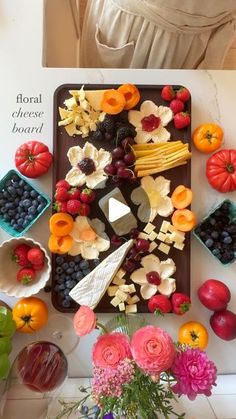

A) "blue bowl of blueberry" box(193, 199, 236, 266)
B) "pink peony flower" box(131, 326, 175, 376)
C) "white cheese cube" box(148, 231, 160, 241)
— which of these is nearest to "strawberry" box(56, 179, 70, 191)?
"white cheese cube" box(148, 231, 160, 241)

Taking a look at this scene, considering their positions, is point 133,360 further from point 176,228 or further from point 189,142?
point 189,142

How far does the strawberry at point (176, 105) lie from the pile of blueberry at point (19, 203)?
15.9 inches

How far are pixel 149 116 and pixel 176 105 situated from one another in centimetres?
7

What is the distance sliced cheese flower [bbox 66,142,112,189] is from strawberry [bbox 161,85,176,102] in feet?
0.69

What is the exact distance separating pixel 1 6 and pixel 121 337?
0.89m

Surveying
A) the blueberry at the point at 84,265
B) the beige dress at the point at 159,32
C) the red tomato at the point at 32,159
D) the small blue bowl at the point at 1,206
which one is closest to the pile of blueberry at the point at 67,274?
the blueberry at the point at 84,265

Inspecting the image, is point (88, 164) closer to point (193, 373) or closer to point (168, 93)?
point (168, 93)

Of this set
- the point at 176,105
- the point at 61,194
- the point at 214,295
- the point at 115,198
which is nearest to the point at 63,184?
the point at 61,194

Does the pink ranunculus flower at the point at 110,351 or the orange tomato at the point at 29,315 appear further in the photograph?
the orange tomato at the point at 29,315

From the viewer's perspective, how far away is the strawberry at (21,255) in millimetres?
938

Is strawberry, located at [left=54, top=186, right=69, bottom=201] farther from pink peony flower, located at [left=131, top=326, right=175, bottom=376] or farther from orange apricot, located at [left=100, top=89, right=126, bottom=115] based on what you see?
pink peony flower, located at [left=131, top=326, right=175, bottom=376]

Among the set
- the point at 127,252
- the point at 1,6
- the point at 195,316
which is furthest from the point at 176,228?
the point at 1,6

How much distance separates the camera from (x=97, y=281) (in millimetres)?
938

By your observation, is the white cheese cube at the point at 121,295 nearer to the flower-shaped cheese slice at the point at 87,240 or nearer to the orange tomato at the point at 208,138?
the flower-shaped cheese slice at the point at 87,240
